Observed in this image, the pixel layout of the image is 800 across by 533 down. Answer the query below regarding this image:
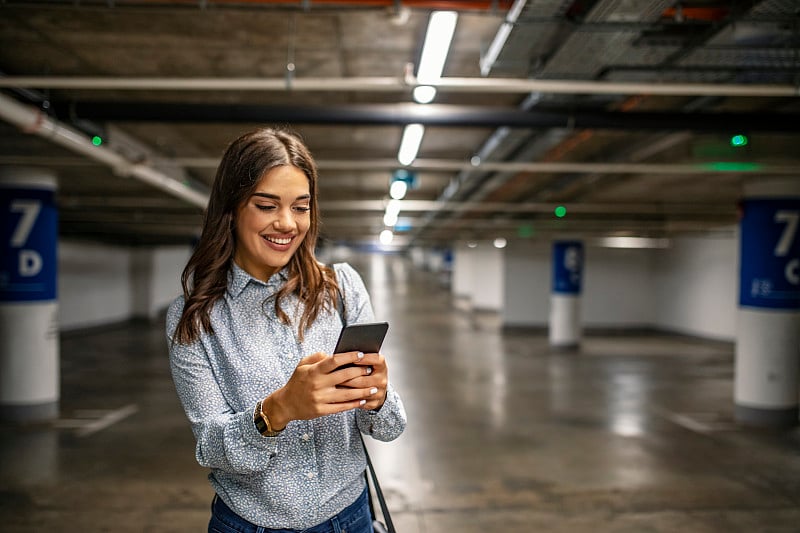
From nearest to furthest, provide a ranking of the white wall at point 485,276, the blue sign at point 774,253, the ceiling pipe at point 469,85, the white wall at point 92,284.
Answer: the ceiling pipe at point 469,85 < the blue sign at point 774,253 < the white wall at point 92,284 < the white wall at point 485,276

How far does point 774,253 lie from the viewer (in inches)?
331

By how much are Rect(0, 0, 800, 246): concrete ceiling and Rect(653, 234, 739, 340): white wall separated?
9.00 meters

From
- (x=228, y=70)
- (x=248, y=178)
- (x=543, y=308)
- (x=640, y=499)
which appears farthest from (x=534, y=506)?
(x=543, y=308)

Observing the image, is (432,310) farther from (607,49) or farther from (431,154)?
(607,49)

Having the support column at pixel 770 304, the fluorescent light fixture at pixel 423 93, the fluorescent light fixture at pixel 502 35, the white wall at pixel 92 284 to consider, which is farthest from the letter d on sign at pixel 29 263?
the white wall at pixel 92 284

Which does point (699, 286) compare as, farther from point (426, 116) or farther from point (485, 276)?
point (426, 116)

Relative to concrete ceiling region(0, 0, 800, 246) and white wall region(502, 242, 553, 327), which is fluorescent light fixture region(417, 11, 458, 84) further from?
white wall region(502, 242, 553, 327)

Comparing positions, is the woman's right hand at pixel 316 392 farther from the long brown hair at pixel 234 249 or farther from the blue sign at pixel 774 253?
the blue sign at pixel 774 253

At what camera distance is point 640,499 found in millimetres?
5621

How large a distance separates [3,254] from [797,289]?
9974 millimetres

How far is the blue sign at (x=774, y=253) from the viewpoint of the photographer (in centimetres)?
834

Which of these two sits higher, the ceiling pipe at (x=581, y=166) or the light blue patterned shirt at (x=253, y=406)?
the ceiling pipe at (x=581, y=166)

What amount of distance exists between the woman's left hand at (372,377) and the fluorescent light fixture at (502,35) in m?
2.69

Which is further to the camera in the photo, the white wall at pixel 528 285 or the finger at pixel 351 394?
the white wall at pixel 528 285
